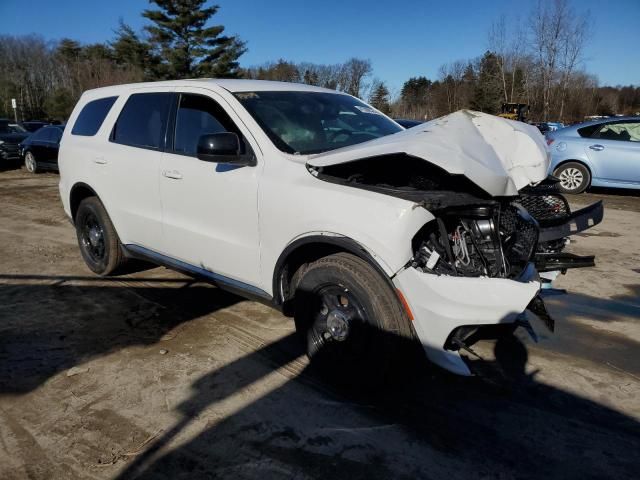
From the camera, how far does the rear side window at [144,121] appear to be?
404 centimetres

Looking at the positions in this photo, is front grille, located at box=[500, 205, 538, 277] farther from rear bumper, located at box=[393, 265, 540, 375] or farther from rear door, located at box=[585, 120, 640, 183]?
rear door, located at box=[585, 120, 640, 183]

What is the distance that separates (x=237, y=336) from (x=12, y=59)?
72594 mm

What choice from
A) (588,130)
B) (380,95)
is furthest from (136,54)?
(588,130)

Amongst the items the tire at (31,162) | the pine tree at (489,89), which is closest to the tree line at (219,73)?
the pine tree at (489,89)

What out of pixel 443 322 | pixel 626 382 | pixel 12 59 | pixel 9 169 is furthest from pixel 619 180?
pixel 12 59

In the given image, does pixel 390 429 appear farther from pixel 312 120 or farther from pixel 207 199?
Answer: pixel 312 120

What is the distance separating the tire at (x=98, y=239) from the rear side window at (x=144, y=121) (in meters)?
0.81

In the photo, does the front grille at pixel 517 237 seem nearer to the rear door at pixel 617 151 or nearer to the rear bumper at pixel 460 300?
the rear bumper at pixel 460 300

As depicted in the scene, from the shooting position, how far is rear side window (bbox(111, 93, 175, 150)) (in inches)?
159

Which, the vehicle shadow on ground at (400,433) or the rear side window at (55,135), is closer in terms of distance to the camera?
the vehicle shadow on ground at (400,433)

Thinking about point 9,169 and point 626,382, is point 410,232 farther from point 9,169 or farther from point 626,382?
point 9,169

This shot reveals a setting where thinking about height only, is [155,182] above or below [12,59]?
below

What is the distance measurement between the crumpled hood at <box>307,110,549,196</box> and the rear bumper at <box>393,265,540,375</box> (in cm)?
53

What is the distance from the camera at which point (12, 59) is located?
60469mm
